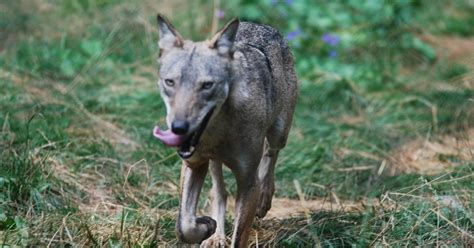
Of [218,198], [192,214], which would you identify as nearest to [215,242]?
[218,198]

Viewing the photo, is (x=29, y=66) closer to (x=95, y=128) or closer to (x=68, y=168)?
(x=95, y=128)

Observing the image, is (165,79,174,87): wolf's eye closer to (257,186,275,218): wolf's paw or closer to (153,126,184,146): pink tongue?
(153,126,184,146): pink tongue

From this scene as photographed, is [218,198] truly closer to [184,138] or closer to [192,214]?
[192,214]

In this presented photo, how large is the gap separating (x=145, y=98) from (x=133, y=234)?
3.94m

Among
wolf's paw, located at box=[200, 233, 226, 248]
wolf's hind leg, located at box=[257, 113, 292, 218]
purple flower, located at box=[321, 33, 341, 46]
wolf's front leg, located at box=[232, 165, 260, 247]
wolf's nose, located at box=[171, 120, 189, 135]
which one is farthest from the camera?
purple flower, located at box=[321, 33, 341, 46]

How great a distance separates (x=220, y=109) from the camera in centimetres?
571

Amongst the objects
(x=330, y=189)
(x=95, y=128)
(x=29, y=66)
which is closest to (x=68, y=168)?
(x=95, y=128)

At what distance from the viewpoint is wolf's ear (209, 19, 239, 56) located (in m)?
5.65

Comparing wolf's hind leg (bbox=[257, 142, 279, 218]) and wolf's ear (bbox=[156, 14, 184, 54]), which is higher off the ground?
wolf's ear (bbox=[156, 14, 184, 54])

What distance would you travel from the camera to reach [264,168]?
7.39m

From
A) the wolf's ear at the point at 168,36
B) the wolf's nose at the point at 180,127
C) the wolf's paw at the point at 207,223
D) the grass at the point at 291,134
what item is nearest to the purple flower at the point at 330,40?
the grass at the point at 291,134

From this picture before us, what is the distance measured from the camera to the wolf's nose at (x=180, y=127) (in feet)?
16.8

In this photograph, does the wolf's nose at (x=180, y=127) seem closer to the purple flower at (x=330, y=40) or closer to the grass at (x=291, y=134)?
Result: the grass at (x=291, y=134)

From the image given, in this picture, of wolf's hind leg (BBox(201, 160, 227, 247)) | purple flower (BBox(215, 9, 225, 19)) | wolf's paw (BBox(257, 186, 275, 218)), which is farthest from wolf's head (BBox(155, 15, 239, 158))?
purple flower (BBox(215, 9, 225, 19))
